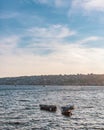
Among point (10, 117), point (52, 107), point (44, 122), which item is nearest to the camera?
point (44, 122)

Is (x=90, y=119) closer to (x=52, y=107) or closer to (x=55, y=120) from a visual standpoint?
(x=55, y=120)

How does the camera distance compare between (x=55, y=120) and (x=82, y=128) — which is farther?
(x=55, y=120)

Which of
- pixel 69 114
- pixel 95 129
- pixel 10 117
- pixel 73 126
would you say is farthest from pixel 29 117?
pixel 95 129

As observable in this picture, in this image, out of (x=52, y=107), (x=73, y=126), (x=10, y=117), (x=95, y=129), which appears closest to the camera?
(x=95, y=129)

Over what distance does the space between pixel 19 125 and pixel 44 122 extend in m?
6.30

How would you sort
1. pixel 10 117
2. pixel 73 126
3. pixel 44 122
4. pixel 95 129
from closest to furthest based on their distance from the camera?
1. pixel 95 129
2. pixel 73 126
3. pixel 44 122
4. pixel 10 117

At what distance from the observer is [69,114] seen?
265 ft

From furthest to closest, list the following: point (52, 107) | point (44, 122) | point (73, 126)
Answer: point (52, 107)
point (44, 122)
point (73, 126)

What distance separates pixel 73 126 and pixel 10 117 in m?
16.4

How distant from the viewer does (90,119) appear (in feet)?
236

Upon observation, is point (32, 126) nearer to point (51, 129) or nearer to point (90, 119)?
point (51, 129)

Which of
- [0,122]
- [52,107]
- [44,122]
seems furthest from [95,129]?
[52,107]

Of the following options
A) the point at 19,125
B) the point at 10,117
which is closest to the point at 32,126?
the point at 19,125

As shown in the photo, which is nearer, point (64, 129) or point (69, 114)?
point (64, 129)
